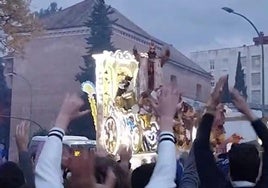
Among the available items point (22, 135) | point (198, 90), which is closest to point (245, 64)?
point (198, 90)

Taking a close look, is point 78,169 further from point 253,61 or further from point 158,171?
point 253,61

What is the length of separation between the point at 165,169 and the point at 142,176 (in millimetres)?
867

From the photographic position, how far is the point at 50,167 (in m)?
3.78

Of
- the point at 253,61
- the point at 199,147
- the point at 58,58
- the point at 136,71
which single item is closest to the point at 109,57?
the point at 136,71

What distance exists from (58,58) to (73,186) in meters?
48.7

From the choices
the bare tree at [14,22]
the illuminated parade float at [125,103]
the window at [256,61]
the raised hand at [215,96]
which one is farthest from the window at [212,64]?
the raised hand at [215,96]

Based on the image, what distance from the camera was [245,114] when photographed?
481 cm

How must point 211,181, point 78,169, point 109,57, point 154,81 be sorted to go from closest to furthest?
point 78,169 → point 211,181 → point 154,81 → point 109,57

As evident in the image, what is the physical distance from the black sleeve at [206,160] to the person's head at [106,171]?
0.76m

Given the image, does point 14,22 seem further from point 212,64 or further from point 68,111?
point 212,64

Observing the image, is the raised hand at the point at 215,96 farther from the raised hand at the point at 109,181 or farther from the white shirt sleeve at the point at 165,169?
the raised hand at the point at 109,181

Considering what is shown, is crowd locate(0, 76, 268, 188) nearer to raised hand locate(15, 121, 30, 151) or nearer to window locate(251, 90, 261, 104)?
raised hand locate(15, 121, 30, 151)

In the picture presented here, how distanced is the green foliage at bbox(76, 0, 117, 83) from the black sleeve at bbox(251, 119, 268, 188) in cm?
4009

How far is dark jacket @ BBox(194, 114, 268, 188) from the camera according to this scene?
459cm
